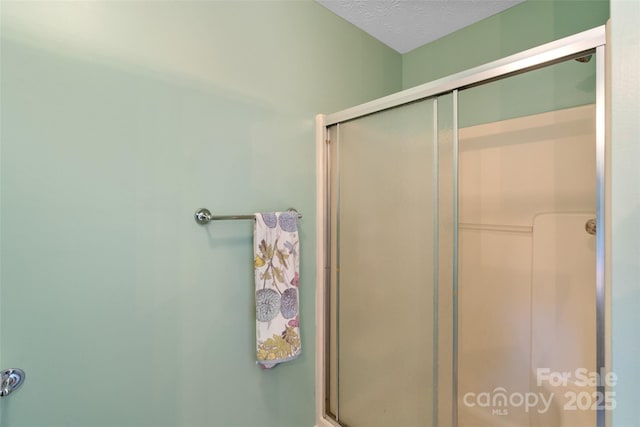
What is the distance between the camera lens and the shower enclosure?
1.12 meters

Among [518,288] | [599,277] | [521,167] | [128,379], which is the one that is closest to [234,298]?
[128,379]

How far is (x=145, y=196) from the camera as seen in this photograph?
100cm

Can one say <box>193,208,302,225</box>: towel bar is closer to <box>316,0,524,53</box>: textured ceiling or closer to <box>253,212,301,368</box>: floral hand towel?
<box>253,212,301,368</box>: floral hand towel

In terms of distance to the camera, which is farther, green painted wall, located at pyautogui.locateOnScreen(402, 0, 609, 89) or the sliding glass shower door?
green painted wall, located at pyautogui.locateOnScreen(402, 0, 609, 89)

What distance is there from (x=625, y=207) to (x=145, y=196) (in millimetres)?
1267

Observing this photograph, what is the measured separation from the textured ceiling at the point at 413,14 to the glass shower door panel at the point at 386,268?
600 millimetres

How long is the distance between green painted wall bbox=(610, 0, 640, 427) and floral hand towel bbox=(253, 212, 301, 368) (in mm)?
966

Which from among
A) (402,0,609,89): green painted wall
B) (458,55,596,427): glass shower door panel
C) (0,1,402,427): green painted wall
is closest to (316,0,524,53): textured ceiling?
(402,0,609,89): green painted wall

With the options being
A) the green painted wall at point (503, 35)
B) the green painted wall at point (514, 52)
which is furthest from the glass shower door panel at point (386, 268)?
the green painted wall at point (503, 35)

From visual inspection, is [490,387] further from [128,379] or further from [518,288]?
[128,379]

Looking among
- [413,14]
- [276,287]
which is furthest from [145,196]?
[413,14]

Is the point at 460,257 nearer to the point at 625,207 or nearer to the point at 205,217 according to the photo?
the point at 625,207

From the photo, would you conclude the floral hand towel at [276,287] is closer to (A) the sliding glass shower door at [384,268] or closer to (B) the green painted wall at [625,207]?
(A) the sliding glass shower door at [384,268]

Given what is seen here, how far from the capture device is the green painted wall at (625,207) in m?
0.63
